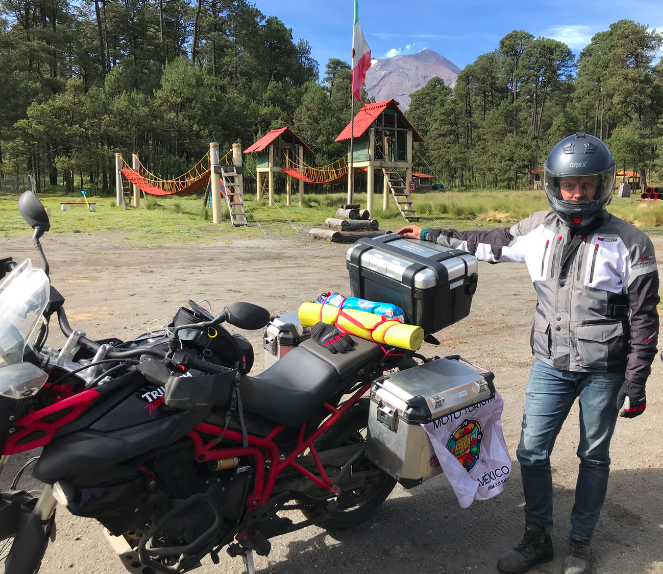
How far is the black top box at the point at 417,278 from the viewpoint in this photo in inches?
105

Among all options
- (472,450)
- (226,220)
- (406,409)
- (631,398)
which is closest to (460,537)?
(472,450)

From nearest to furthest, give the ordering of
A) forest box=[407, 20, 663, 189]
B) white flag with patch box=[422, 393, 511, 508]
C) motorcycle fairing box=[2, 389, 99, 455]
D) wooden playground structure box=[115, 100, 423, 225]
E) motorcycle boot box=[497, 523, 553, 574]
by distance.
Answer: motorcycle fairing box=[2, 389, 99, 455] < white flag with patch box=[422, 393, 511, 508] < motorcycle boot box=[497, 523, 553, 574] < wooden playground structure box=[115, 100, 423, 225] < forest box=[407, 20, 663, 189]

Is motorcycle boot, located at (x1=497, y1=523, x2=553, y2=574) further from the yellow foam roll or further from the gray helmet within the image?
the gray helmet

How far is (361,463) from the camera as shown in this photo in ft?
9.02

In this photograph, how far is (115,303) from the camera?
708cm

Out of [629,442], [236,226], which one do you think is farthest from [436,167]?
[629,442]

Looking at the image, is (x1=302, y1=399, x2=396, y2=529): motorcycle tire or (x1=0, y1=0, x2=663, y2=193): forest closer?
(x1=302, y1=399, x2=396, y2=529): motorcycle tire

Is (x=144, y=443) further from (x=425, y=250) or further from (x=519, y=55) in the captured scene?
(x=519, y=55)

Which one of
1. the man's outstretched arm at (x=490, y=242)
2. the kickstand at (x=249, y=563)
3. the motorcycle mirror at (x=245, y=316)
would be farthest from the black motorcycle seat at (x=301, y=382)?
the man's outstretched arm at (x=490, y=242)

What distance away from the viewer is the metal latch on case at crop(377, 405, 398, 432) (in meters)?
2.41

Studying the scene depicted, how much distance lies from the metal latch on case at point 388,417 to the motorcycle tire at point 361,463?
1.02ft

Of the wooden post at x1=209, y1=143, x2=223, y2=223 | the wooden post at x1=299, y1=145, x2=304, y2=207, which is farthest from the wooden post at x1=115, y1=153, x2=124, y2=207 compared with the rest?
the wooden post at x1=299, y1=145, x2=304, y2=207

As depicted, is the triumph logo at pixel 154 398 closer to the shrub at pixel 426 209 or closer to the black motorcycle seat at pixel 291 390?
the black motorcycle seat at pixel 291 390

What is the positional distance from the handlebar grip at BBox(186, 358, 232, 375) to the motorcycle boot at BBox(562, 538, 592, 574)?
194cm
